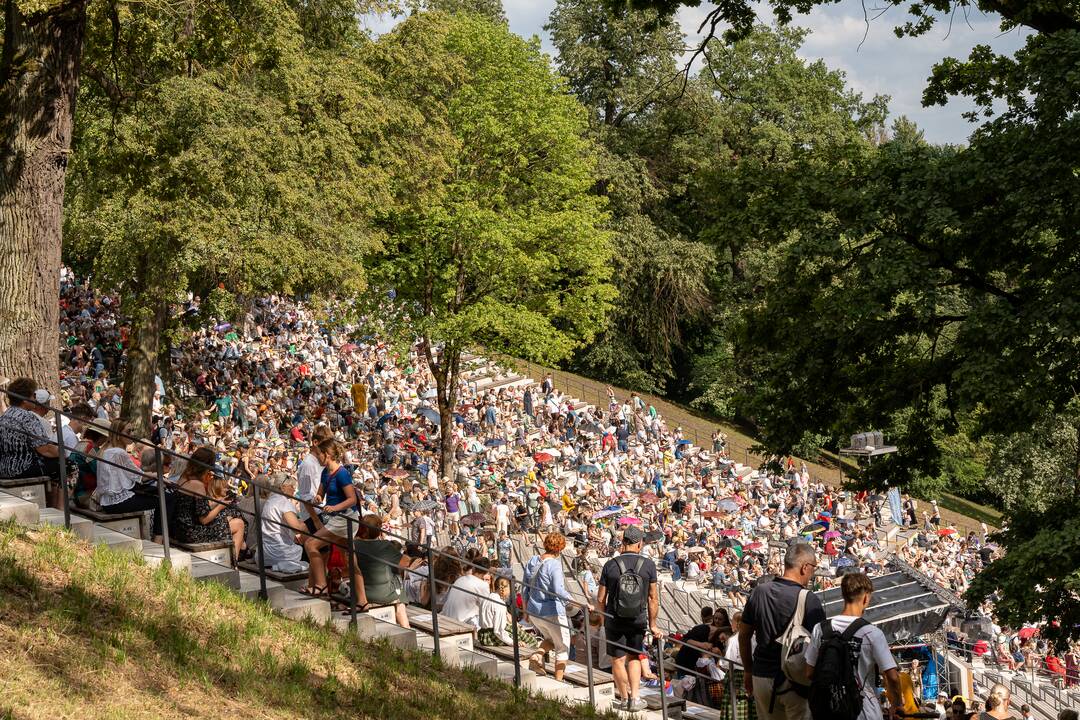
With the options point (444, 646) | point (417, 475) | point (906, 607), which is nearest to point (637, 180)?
point (417, 475)

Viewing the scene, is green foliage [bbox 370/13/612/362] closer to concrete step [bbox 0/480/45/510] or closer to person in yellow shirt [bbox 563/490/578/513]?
person in yellow shirt [bbox 563/490/578/513]

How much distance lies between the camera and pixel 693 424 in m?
46.9

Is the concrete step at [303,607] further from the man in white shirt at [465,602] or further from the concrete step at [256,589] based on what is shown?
the man in white shirt at [465,602]

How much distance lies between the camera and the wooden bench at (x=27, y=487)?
906cm

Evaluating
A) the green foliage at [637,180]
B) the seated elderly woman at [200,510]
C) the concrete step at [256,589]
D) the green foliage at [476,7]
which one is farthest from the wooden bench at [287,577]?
the green foliage at [476,7]

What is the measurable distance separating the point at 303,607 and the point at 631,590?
2.57 meters

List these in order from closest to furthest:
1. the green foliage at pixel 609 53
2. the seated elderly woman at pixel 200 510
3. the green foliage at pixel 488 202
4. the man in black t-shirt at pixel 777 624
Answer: the man in black t-shirt at pixel 777 624, the seated elderly woman at pixel 200 510, the green foliage at pixel 488 202, the green foliage at pixel 609 53

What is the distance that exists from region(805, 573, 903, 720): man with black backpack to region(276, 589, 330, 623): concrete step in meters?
3.99

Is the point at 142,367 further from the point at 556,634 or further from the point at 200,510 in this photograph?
the point at 556,634

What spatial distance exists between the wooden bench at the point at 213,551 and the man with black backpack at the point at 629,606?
119 inches

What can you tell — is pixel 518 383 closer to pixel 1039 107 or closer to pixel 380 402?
pixel 380 402

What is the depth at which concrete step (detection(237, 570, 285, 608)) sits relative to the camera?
28.7 ft

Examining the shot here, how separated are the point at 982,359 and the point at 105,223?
13.7 metres

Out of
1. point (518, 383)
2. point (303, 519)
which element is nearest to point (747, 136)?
point (518, 383)
